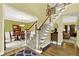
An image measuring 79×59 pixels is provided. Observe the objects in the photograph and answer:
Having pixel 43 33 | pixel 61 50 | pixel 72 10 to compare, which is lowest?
pixel 61 50

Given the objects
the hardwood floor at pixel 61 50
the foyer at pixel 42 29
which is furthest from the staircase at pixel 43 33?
the hardwood floor at pixel 61 50

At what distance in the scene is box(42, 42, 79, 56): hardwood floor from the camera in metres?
1.94

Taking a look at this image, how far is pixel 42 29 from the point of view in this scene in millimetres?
2006

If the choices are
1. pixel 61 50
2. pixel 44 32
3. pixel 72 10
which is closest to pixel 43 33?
pixel 44 32

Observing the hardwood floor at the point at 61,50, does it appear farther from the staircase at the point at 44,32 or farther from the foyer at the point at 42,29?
the staircase at the point at 44,32

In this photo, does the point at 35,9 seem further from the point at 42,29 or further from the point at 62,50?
the point at 62,50

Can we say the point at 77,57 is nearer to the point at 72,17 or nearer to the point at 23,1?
the point at 72,17

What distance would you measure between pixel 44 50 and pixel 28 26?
52 centimetres

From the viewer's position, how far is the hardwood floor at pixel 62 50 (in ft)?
6.36

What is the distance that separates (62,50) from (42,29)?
1.74ft

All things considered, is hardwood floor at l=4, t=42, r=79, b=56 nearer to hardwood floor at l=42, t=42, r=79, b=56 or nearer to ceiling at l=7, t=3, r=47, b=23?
hardwood floor at l=42, t=42, r=79, b=56

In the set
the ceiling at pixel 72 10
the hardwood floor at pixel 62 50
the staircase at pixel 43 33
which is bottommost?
the hardwood floor at pixel 62 50

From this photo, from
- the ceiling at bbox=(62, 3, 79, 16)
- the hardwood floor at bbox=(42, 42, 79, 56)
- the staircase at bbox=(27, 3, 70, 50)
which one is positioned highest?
the ceiling at bbox=(62, 3, 79, 16)

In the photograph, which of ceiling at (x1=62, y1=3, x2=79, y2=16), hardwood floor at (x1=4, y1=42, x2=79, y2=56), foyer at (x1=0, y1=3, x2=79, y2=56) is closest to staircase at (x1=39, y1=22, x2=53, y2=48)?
foyer at (x1=0, y1=3, x2=79, y2=56)
